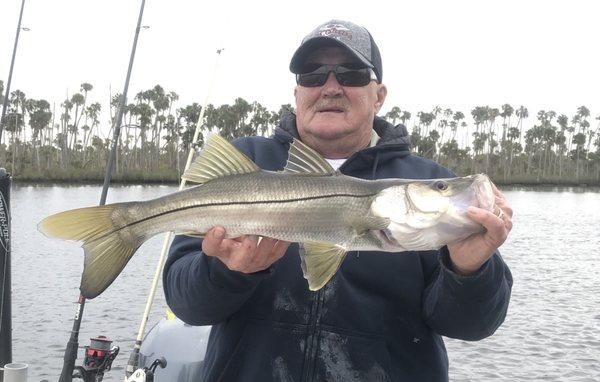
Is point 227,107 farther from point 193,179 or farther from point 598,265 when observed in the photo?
point 193,179

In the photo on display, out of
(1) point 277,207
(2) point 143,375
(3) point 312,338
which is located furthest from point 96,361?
(1) point 277,207

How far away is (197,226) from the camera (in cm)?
273

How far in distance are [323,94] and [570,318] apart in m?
14.9

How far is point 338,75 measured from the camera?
3258 mm

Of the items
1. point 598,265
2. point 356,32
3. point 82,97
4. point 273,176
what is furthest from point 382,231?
point 82,97

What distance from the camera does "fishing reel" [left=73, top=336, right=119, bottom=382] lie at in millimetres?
4902

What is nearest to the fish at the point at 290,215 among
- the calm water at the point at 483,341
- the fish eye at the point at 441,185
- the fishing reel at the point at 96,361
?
the fish eye at the point at 441,185

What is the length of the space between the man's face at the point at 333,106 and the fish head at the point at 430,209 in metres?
0.72

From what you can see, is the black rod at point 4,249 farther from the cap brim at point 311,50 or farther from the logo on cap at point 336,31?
the logo on cap at point 336,31

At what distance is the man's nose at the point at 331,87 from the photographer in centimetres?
324

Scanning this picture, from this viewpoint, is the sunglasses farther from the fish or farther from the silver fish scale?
the silver fish scale

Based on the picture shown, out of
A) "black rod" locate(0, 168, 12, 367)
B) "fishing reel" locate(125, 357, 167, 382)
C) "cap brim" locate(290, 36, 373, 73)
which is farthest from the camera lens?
"black rod" locate(0, 168, 12, 367)

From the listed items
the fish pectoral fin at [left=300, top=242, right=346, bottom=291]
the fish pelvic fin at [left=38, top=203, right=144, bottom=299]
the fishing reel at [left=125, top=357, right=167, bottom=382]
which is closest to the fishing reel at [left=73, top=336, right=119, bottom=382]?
the fishing reel at [left=125, top=357, right=167, bottom=382]

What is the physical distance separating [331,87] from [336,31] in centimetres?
30
